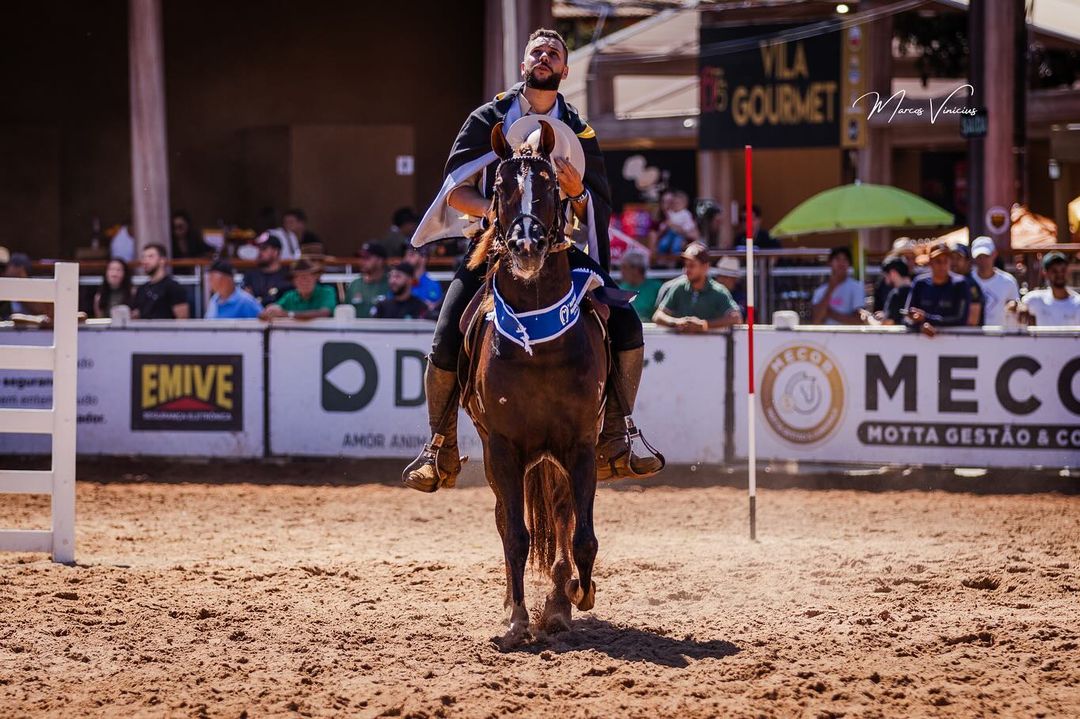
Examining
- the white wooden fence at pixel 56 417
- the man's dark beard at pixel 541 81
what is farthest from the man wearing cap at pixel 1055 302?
the white wooden fence at pixel 56 417

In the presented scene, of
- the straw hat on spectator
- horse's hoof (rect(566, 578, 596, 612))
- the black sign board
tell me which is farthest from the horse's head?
the black sign board

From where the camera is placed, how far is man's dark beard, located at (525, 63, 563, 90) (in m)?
7.44

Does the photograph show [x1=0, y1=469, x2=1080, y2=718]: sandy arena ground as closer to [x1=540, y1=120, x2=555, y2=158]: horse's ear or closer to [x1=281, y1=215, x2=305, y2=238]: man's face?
[x1=540, y1=120, x2=555, y2=158]: horse's ear

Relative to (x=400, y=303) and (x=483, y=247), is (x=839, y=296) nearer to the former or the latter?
(x=400, y=303)

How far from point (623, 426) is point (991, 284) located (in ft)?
26.2

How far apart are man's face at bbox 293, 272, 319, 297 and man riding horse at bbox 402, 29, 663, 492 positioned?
7.36 m

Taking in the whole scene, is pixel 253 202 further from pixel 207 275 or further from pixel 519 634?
pixel 519 634

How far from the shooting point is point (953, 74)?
2770 centimetres

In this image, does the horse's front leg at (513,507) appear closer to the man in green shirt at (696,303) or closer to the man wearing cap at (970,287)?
the man in green shirt at (696,303)

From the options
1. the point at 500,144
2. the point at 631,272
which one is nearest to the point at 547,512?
the point at 500,144

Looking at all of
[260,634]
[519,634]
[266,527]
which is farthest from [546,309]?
[266,527]

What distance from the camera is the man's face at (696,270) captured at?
13672 millimetres

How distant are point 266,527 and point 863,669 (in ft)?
20.1

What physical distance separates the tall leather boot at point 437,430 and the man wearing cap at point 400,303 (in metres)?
6.90
